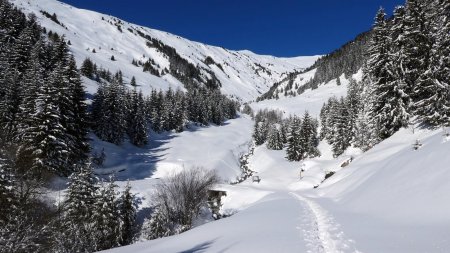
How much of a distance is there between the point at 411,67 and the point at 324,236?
29.1 meters

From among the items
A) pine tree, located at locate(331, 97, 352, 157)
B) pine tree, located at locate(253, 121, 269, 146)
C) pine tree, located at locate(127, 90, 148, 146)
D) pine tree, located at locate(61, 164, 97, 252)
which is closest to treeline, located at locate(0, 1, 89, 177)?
pine tree, located at locate(61, 164, 97, 252)

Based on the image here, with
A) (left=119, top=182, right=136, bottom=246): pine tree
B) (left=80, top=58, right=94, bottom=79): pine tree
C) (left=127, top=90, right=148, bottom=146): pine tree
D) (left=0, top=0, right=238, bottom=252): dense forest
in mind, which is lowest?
(left=119, top=182, right=136, bottom=246): pine tree

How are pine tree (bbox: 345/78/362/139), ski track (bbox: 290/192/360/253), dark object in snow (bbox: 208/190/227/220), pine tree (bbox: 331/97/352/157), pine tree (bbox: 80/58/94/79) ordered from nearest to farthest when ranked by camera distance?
ski track (bbox: 290/192/360/253), dark object in snow (bbox: 208/190/227/220), pine tree (bbox: 331/97/352/157), pine tree (bbox: 345/78/362/139), pine tree (bbox: 80/58/94/79)

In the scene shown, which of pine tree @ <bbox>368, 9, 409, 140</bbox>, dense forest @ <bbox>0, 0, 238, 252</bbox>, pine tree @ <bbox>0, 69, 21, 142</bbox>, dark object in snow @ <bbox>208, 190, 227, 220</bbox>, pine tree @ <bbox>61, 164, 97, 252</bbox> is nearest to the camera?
dense forest @ <bbox>0, 0, 238, 252</bbox>

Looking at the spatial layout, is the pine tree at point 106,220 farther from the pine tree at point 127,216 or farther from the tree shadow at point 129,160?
the tree shadow at point 129,160

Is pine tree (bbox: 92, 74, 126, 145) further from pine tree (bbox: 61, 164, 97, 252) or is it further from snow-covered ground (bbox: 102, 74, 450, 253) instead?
snow-covered ground (bbox: 102, 74, 450, 253)

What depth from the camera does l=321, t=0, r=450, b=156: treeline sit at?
2966 cm

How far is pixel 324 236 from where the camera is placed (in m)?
14.6

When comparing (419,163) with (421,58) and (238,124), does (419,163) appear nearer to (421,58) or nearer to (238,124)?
(421,58)

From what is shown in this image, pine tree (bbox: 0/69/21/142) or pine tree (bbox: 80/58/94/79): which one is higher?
pine tree (bbox: 80/58/94/79)

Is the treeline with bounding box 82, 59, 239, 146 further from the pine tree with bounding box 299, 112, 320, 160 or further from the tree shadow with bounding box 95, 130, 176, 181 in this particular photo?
the pine tree with bounding box 299, 112, 320, 160

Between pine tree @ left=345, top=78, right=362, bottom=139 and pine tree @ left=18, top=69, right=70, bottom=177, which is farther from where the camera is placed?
pine tree @ left=345, top=78, right=362, bottom=139

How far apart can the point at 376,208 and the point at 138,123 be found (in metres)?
77.0

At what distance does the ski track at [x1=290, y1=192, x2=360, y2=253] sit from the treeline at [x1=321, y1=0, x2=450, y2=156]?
17.6 meters
